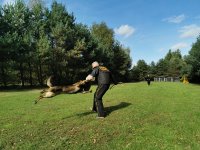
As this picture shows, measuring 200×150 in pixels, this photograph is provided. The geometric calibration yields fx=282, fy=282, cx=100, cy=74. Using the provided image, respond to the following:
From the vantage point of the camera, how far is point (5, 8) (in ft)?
148

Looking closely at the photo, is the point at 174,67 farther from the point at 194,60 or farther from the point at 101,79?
the point at 101,79

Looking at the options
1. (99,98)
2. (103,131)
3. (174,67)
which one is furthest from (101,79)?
(174,67)

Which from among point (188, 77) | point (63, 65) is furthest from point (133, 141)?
point (188, 77)

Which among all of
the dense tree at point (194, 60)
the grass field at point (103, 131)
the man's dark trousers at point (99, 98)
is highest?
the dense tree at point (194, 60)

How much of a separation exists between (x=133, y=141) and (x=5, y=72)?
1783 inches

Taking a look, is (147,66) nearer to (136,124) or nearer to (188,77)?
(188,77)

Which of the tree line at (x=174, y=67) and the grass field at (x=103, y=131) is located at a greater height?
the tree line at (x=174, y=67)

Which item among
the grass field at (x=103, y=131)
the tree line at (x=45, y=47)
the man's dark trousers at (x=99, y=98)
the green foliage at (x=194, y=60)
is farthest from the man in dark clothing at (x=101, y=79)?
the green foliage at (x=194, y=60)

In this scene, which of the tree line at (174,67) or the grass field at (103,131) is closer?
the grass field at (103,131)

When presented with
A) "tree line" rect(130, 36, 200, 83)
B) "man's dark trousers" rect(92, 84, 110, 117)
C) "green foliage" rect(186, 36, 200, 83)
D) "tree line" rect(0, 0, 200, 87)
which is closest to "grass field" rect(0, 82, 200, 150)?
"man's dark trousers" rect(92, 84, 110, 117)

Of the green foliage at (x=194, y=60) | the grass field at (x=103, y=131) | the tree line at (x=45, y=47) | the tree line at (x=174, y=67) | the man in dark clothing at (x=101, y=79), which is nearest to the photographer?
the grass field at (x=103, y=131)

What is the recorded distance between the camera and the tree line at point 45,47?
4181cm

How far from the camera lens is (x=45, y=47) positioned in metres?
43.4

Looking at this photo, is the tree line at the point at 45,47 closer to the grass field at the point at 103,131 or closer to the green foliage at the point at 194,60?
the green foliage at the point at 194,60
